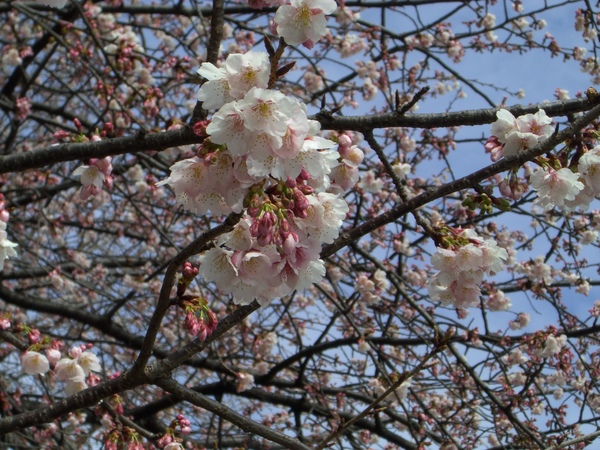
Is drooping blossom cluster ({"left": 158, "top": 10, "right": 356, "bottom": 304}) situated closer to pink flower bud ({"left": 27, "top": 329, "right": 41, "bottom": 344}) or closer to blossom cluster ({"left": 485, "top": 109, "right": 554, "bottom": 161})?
blossom cluster ({"left": 485, "top": 109, "right": 554, "bottom": 161})

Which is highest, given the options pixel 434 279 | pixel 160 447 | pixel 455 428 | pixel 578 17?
pixel 578 17

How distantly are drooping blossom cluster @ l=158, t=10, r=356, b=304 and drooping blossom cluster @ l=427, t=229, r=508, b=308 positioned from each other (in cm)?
43

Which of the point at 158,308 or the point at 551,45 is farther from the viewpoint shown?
Answer: the point at 551,45

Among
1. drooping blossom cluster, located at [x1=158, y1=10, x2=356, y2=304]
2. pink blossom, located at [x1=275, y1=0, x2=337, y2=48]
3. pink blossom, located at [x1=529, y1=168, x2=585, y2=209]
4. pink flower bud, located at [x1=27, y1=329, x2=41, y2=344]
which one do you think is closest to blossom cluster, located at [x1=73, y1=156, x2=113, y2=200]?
pink flower bud, located at [x1=27, y1=329, x2=41, y2=344]

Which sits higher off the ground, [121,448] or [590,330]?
[590,330]

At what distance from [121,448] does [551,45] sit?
5.40 m

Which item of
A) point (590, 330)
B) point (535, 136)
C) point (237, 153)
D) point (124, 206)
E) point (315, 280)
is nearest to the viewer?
point (237, 153)

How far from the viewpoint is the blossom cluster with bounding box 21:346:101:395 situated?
2.82 meters

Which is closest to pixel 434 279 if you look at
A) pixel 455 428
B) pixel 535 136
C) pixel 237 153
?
pixel 535 136

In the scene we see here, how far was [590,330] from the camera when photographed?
434cm

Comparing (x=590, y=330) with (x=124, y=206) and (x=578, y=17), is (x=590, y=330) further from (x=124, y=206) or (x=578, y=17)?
(x=124, y=206)

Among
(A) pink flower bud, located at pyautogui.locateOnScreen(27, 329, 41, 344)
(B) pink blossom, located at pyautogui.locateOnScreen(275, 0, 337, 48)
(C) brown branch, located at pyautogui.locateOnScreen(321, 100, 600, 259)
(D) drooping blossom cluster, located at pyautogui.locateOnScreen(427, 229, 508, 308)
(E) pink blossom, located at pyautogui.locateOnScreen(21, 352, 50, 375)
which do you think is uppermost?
(A) pink flower bud, located at pyautogui.locateOnScreen(27, 329, 41, 344)

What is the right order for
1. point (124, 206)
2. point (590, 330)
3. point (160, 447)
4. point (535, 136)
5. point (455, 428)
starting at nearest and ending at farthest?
point (535, 136)
point (160, 447)
point (590, 330)
point (455, 428)
point (124, 206)

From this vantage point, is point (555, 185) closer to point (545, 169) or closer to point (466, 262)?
point (545, 169)
